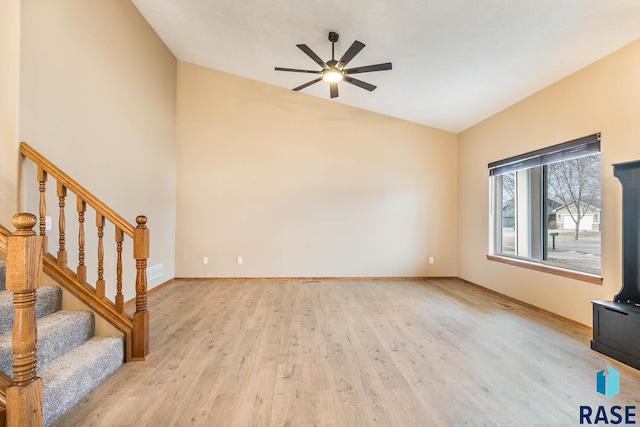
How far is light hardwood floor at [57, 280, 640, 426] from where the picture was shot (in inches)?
68.1

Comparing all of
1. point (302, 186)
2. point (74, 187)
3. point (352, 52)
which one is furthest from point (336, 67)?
point (74, 187)

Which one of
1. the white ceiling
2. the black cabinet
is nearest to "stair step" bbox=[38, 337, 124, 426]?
the white ceiling

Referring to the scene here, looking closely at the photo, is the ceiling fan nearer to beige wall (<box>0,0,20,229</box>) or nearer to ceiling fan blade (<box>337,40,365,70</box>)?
ceiling fan blade (<box>337,40,365,70</box>)

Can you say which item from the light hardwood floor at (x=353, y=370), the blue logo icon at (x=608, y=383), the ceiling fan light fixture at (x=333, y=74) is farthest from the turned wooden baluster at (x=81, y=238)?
the blue logo icon at (x=608, y=383)

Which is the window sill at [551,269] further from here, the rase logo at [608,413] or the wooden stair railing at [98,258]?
the wooden stair railing at [98,258]

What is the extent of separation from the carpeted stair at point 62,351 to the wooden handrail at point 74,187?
2.20 feet

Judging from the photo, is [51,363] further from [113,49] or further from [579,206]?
[579,206]

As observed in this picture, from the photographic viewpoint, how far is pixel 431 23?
2912 millimetres

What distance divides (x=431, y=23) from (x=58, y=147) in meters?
3.75

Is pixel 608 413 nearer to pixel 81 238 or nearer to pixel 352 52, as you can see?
pixel 352 52

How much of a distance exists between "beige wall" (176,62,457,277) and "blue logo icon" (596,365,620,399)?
3339 millimetres

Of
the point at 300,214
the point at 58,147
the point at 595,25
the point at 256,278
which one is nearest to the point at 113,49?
the point at 58,147

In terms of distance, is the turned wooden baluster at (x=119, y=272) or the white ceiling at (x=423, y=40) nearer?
the turned wooden baluster at (x=119, y=272)

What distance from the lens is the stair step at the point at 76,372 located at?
1609mm
